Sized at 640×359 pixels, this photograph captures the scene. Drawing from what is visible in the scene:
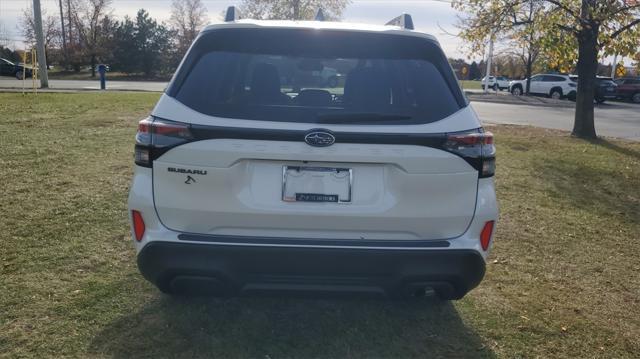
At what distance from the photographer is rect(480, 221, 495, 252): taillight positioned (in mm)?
2840

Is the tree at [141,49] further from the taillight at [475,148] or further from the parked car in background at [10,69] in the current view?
the taillight at [475,148]

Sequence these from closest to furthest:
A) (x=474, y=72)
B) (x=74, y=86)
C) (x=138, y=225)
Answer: (x=138, y=225) → (x=74, y=86) → (x=474, y=72)

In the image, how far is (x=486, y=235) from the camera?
286cm

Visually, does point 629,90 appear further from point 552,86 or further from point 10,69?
point 10,69

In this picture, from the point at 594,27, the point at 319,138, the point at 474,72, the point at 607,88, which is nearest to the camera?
the point at 319,138

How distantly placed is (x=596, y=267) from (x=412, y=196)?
267 cm

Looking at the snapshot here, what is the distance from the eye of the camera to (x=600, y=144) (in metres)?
11.5

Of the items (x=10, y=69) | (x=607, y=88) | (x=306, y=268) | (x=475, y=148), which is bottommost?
(x=306, y=268)

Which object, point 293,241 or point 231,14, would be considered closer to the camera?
point 293,241

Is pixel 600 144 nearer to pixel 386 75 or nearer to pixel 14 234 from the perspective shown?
pixel 386 75

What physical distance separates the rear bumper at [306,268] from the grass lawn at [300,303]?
1.53ft

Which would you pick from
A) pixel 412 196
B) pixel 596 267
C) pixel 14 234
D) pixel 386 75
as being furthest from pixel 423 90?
pixel 14 234

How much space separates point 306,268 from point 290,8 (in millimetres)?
30056

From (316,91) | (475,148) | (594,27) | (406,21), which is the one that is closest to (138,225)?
(316,91)
